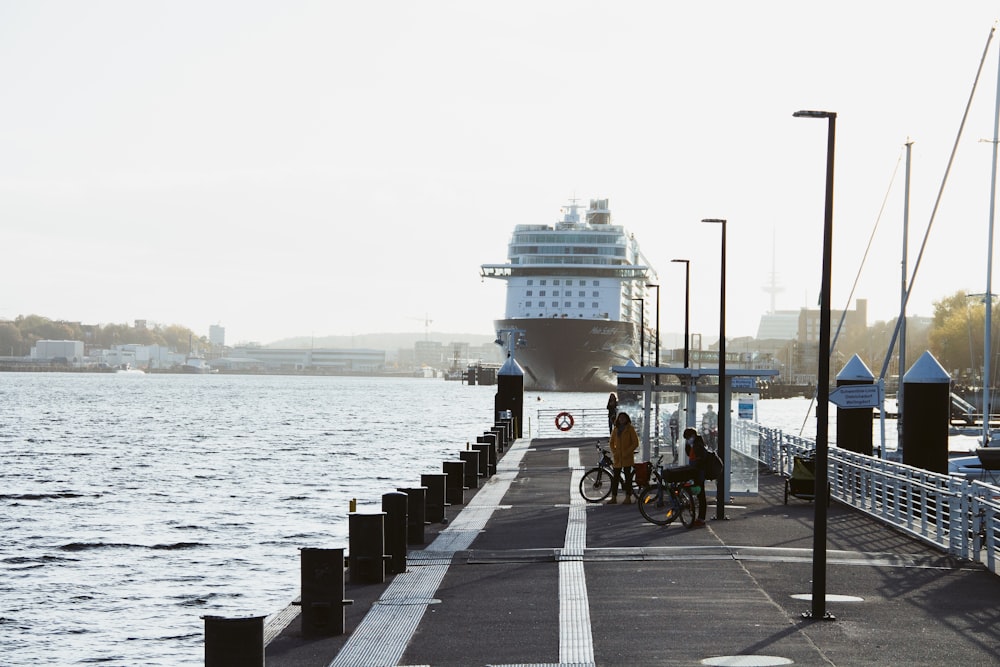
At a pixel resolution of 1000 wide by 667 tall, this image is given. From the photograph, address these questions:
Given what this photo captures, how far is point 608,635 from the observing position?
11867mm

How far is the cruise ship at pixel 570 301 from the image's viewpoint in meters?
136

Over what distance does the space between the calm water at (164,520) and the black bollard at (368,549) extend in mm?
1508

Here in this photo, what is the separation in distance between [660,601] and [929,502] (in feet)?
33.7

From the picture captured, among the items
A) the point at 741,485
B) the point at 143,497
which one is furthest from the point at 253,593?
the point at 143,497

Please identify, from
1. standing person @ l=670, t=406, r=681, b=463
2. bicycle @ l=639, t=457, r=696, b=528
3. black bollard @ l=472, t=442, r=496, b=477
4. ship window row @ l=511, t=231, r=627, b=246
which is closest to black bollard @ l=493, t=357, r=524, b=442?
standing person @ l=670, t=406, r=681, b=463

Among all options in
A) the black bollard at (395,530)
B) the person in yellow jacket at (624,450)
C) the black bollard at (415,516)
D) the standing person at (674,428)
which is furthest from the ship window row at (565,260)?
the black bollard at (395,530)

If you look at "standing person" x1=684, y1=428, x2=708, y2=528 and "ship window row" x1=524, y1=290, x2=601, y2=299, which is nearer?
"standing person" x1=684, y1=428, x2=708, y2=528

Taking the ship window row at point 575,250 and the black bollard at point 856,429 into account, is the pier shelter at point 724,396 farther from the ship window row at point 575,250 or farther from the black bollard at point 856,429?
the ship window row at point 575,250

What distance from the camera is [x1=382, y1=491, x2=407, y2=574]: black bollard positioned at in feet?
51.4

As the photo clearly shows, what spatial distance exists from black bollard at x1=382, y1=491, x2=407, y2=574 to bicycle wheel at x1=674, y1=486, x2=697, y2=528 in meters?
5.75

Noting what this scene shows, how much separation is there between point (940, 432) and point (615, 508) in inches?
243

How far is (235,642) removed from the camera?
31.9ft

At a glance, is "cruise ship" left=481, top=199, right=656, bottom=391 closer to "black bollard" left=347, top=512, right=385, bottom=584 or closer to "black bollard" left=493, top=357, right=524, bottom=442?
"black bollard" left=493, top=357, right=524, bottom=442

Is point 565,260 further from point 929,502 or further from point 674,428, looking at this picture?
point 929,502
